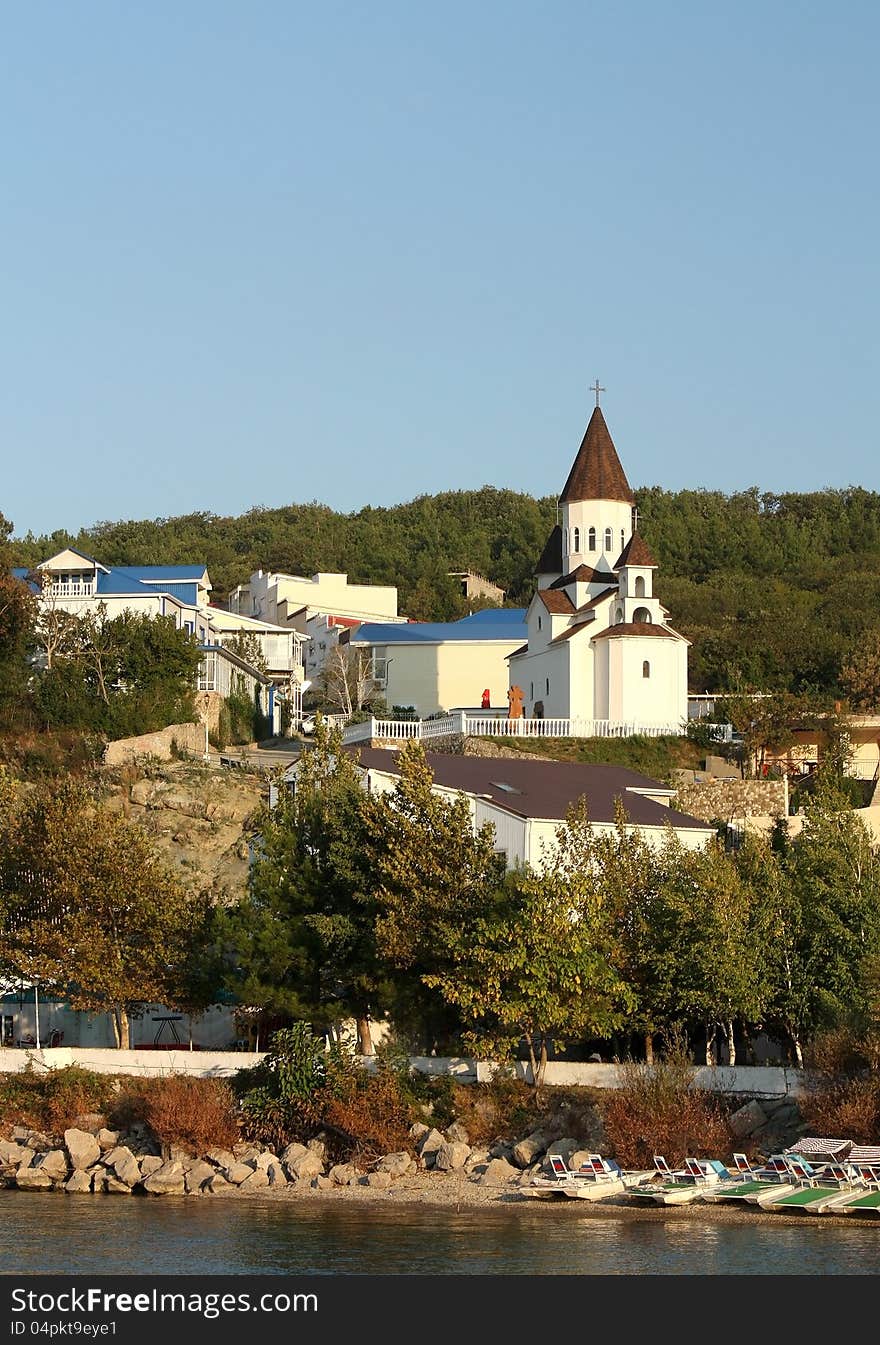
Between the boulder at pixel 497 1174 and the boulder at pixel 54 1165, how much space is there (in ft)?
24.5

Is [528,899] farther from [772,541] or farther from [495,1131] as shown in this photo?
[772,541]

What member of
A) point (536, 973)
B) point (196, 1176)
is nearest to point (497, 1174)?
point (536, 973)

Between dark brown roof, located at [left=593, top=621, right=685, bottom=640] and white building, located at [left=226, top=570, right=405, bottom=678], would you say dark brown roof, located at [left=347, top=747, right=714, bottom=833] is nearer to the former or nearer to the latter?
dark brown roof, located at [left=593, top=621, right=685, bottom=640]

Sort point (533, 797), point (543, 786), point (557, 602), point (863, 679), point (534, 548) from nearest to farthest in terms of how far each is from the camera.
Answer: point (533, 797) < point (543, 786) < point (557, 602) < point (863, 679) < point (534, 548)

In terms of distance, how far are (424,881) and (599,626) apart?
23212mm

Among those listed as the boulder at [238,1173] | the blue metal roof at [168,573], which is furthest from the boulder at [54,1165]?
the blue metal roof at [168,573]

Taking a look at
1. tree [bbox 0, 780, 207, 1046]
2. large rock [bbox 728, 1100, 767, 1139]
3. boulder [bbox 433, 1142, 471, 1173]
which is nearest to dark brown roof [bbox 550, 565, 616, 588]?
tree [bbox 0, 780, 207, 1046]

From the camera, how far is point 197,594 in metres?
71.8

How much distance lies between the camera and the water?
24.9m

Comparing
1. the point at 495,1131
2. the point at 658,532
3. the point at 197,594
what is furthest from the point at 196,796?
the point at 658,532

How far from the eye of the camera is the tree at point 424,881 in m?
34.9

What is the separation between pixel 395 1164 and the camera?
31953mm

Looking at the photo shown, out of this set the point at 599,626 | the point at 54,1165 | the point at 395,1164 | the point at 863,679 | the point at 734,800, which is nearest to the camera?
the point at 395,1164

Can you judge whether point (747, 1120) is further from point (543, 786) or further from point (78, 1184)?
point (543, 786)
